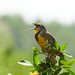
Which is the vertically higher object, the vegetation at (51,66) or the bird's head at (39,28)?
the bird's head at (39,28)

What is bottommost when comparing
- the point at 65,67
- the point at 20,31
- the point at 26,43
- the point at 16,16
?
the point at 65,67

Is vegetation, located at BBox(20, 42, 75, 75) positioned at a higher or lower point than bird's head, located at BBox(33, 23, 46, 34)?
lower

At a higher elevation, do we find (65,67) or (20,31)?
(20,31)

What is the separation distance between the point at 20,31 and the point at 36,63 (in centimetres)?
7821

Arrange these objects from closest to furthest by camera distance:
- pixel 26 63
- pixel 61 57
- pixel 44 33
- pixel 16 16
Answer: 1. pixel 26 63
2. pixel 61 57
3. pixel 44 33
4. pixel 16 16

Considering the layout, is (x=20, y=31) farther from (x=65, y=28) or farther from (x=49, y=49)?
(x=49, y=49)

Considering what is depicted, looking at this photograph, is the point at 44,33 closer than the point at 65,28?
Yes

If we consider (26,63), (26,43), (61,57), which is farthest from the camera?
(26,43)

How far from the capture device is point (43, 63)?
2.53 m

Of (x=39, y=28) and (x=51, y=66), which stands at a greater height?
(x=39, y=28)

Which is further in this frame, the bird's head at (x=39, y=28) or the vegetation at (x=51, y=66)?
the bird's head at (x=39, y=28)

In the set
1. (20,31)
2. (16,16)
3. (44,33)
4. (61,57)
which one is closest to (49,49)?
(61,57)

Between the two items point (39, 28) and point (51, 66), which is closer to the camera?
point (51, 66)

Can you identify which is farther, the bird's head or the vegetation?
the bird's head
